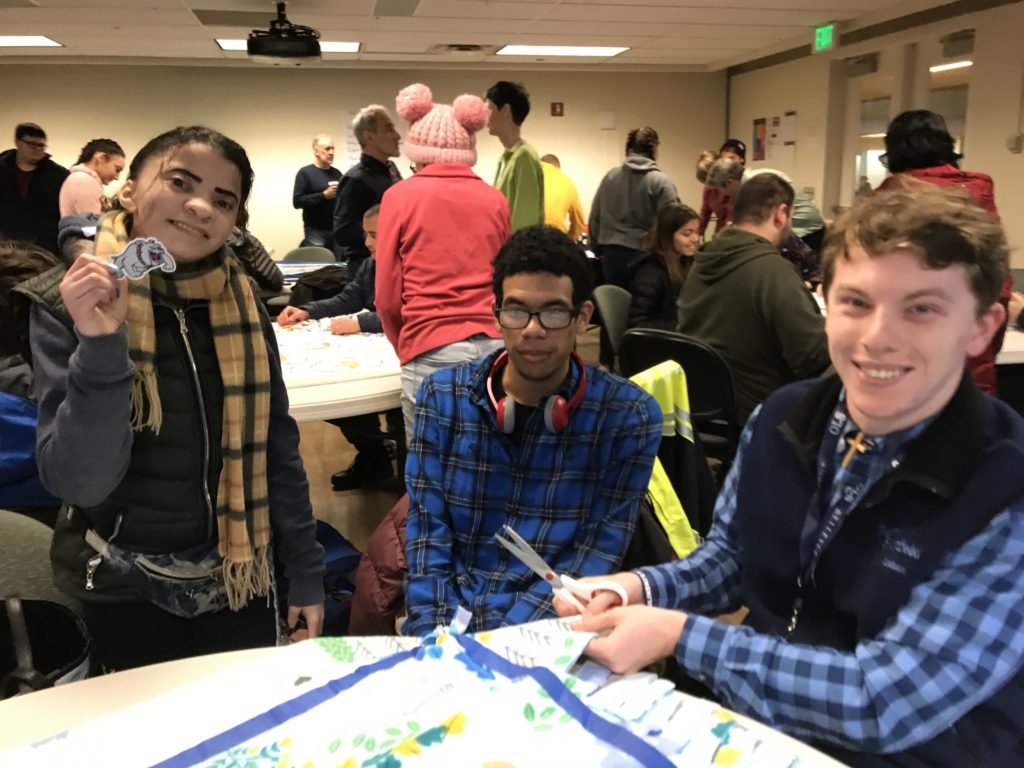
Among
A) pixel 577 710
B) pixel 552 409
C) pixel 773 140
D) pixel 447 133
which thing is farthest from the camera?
pixel 773 140

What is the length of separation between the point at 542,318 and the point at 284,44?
4.39 m

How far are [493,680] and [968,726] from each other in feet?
1.89

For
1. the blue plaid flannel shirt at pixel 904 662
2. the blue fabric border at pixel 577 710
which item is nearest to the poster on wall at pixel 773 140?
the blue plaid flannel shirt at pixel 904 662

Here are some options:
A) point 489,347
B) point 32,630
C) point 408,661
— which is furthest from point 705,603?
point 489,347

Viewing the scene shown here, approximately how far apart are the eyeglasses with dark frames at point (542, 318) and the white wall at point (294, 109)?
302 inches

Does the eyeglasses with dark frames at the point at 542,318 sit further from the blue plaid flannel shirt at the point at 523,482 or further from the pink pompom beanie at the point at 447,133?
the pink pompom beanie at the point at 447,133

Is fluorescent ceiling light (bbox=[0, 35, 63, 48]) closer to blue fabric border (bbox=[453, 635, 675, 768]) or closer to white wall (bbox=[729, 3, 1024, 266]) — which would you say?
white wall (bbox=[729, 3, 1024, 266])

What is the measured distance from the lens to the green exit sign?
668cm

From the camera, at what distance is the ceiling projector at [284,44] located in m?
5.16

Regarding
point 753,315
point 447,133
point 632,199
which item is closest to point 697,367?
point 753,315

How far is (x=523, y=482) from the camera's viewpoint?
1570 millimetres

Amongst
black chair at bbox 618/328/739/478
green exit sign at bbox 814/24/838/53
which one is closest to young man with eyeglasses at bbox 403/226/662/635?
black chair at bbox 618/328/739/478

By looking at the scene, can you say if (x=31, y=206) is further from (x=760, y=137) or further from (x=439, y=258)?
(x=760, y=137)

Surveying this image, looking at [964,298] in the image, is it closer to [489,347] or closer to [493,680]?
[493,680]
